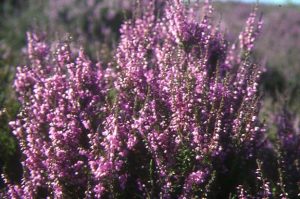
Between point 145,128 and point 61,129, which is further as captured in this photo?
point 61,129

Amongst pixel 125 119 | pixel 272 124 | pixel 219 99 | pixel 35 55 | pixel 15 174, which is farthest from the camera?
pixel 272 124

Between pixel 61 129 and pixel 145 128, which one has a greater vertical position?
pixel 61 129

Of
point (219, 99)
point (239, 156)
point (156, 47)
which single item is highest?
point (156, 47)

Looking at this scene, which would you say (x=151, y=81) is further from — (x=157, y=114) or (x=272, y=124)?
(x=272, y=124)

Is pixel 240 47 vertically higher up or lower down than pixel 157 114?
higher up

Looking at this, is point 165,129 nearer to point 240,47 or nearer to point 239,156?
point 239,156

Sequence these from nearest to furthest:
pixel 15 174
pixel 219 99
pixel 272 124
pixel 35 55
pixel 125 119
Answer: pixel 125 119 → pixel 219 99 → pixel 15 174 → pixel 35 55 → pixel 272 124

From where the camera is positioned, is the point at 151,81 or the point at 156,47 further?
the point at 156,47

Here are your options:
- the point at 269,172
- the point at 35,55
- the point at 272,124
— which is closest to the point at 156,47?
the point at 35,55
